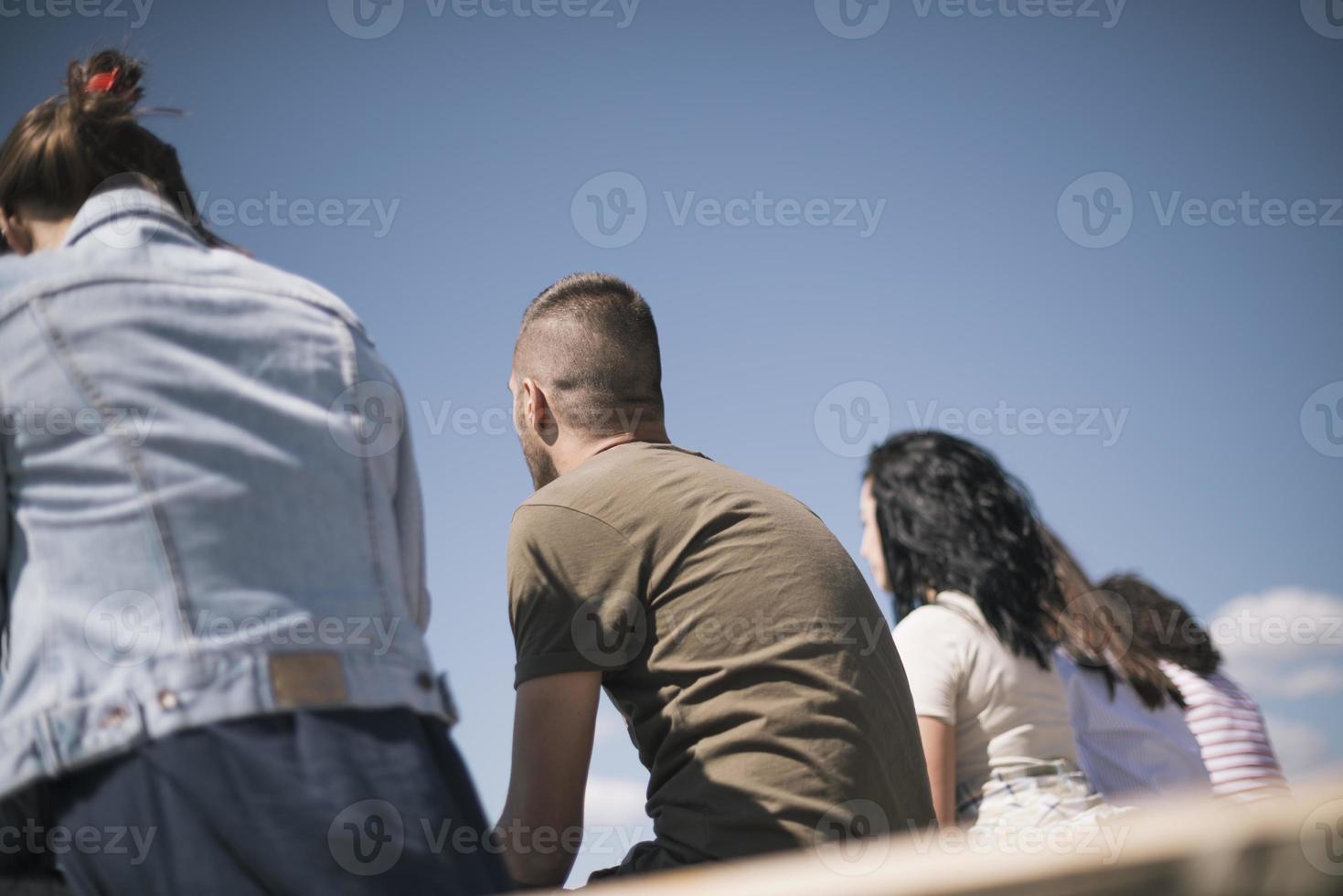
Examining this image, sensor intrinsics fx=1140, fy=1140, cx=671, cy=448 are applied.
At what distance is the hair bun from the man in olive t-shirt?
933 mm

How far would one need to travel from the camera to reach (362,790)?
45.7 inches

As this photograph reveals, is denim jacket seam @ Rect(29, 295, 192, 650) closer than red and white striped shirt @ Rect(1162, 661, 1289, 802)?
Yes

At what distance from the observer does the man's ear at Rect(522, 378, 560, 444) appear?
2.70 metres

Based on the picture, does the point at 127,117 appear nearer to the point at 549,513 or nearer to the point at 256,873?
the point at 549,513

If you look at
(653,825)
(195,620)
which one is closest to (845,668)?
(653,825)

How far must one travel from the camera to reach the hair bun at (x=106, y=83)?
165 centimetres

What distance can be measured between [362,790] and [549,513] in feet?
3.11
